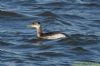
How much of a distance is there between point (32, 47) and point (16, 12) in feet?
14.9

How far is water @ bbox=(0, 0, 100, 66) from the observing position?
16844 mm

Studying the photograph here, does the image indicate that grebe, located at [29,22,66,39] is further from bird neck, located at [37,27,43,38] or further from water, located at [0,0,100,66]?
water, located at [0,0,100,66]

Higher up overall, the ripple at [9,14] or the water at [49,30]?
the ripple at [9,14]

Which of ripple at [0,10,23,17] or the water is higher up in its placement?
ripple at [0,10,23,17]

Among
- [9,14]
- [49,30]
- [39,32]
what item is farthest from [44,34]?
[9,14]

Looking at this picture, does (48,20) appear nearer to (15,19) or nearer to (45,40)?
(15,19)

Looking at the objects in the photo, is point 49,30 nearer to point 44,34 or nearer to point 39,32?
point 39,32

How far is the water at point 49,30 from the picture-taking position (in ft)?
55.3

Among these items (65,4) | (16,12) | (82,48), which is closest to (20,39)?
(82,48)

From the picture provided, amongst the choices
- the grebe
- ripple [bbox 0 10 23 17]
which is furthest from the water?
the grebe

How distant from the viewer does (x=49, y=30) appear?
20375mm

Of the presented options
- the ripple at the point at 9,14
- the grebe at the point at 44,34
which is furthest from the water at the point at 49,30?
the grebe at the point at 44,34

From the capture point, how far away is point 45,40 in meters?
19.2

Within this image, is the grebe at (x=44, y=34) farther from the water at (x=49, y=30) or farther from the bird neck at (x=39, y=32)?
the water at (x=49, y=30)
